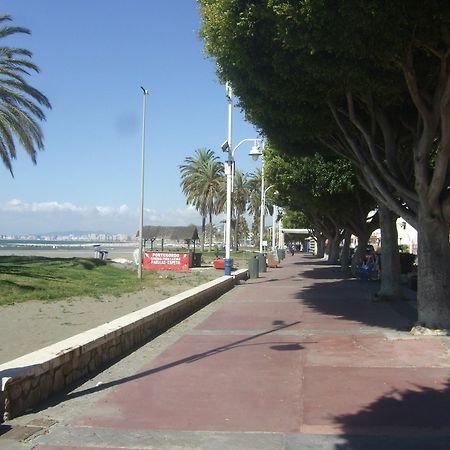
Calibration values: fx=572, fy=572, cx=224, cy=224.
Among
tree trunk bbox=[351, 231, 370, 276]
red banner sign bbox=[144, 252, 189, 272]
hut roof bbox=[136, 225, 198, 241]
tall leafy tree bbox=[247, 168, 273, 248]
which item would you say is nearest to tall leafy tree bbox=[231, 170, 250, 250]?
tall leafy tree bbox=[247, 168, 273, 248]

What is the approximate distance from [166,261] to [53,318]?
896 inches

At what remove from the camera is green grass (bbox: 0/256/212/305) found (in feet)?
56.8

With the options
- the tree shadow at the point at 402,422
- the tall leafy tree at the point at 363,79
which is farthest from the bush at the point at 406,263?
the tree shadow at the point at 402,422

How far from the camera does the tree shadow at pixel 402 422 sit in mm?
5047

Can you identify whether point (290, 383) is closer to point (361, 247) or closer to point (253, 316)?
point (253, 316)

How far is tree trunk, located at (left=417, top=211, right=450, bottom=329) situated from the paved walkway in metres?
0.58

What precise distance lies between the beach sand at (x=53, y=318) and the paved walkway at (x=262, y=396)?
1949 millimetres

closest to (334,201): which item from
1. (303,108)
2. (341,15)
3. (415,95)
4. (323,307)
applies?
(323,307)

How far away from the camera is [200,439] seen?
17.2ft

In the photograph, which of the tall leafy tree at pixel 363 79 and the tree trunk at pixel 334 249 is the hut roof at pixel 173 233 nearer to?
the tree trunk at pixel 334 249

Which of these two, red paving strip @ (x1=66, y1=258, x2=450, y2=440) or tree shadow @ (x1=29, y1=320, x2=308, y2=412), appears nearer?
red paving strip @ (x1=66, y1=258, x2=450, y2=440)

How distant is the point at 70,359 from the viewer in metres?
7.16

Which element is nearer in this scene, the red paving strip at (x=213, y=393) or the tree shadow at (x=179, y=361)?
the red paving strip at (x=213, y=393)

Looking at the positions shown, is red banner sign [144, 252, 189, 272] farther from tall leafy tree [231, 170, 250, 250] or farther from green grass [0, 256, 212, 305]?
tall leafy tree [231, 170, 250, 250]
